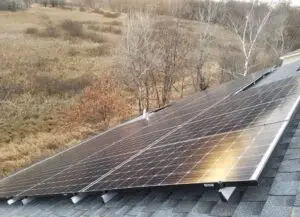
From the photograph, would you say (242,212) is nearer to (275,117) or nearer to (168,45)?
(275,117)

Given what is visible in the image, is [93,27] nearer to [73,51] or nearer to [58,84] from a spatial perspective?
[73,51]

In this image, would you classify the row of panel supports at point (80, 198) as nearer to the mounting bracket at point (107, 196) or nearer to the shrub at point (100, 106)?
the mounting bracket at point (107, 196)

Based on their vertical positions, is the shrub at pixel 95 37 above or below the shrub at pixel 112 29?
below

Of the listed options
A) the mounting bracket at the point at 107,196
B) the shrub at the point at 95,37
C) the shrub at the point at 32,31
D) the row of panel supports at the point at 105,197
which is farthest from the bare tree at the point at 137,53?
the shrub at the point at 32,31

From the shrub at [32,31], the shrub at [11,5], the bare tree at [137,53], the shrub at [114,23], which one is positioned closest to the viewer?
the bare tree at [137,53]

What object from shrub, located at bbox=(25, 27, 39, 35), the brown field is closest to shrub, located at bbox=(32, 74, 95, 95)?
the brown field

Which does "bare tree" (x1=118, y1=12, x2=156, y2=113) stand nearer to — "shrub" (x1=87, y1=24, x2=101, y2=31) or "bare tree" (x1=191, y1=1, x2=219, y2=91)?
"bare tree" (x1=191, y1=1, x2=219, y2=91)

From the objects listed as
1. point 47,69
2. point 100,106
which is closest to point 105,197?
point 100,106

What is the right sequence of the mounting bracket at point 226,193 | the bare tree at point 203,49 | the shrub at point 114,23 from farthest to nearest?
the shrub at point 114,23 < the bare tree at point 203,49 < the mounting bracket at point 226,193
